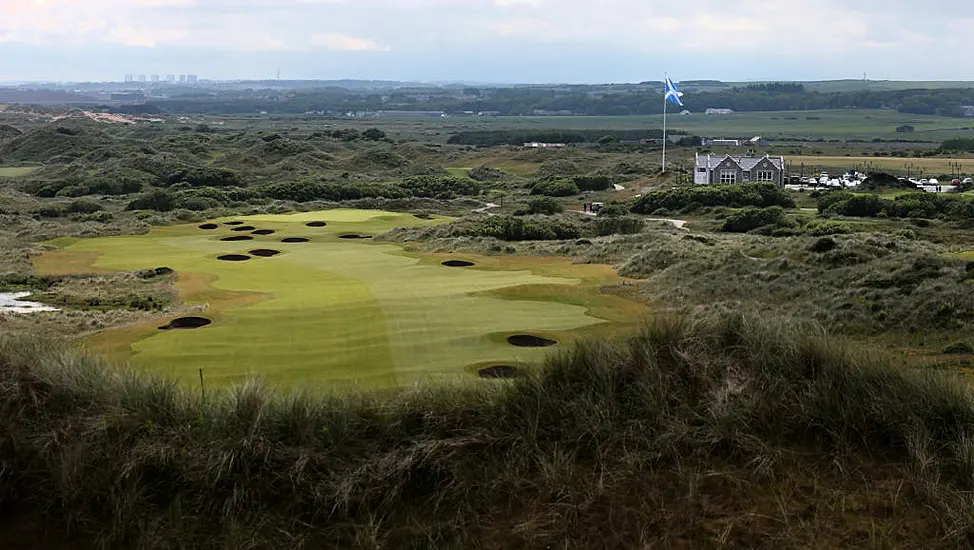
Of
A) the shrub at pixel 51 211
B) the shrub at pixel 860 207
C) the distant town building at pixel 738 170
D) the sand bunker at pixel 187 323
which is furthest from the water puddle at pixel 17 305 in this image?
the distant town building at pixel 738 170

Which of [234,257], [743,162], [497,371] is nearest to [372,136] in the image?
[743,162]

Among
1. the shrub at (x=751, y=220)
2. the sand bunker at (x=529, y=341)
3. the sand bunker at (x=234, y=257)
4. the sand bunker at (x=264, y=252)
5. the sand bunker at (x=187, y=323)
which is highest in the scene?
the sand bunker at (x=529, y=341)

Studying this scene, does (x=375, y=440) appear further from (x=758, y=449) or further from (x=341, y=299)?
(x=341, y=299)

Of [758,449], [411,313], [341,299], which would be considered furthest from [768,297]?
[758,449]

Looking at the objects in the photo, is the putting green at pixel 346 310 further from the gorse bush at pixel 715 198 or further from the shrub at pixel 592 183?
the shrub at pixel 592 183

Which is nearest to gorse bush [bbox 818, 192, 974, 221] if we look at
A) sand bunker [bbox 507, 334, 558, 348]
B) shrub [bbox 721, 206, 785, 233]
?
shrub [bbox 721, 206, 785, 233]

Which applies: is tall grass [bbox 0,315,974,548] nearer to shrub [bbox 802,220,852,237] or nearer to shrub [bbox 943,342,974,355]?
shrub [bbox 943,342,974,355]
